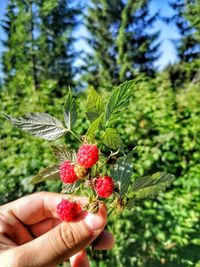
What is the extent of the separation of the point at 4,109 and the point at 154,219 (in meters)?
1.28

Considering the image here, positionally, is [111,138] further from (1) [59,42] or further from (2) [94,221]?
(1) [59,42]

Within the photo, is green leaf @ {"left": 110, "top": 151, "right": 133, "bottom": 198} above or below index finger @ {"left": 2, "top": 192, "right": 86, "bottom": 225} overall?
above

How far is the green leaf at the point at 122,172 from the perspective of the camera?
0.75 meters

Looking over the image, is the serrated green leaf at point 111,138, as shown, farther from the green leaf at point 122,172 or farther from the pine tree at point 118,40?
the pine tree at point 118,40

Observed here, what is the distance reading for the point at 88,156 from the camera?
70 centimetres

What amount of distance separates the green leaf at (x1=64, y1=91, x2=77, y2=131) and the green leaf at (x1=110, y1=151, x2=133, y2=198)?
12 cm

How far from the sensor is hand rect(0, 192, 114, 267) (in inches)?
34.5

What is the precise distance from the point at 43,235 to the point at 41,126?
324 millimetres

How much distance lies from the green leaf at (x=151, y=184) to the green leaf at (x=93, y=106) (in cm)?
15

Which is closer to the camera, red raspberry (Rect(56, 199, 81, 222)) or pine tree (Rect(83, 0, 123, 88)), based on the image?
red raspberry (Rect(56, 199, 81, 222))

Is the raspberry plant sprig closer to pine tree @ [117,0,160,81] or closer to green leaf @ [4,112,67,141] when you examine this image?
green leaf @ [4,112,67,141]

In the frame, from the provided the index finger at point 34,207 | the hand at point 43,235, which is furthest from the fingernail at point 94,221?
the index finger at point 34,207

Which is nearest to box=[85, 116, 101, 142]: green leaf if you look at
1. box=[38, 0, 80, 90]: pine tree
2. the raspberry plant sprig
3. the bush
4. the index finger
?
the raspberry plant sprig

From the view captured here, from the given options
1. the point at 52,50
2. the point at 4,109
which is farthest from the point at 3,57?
the point at 4,109
